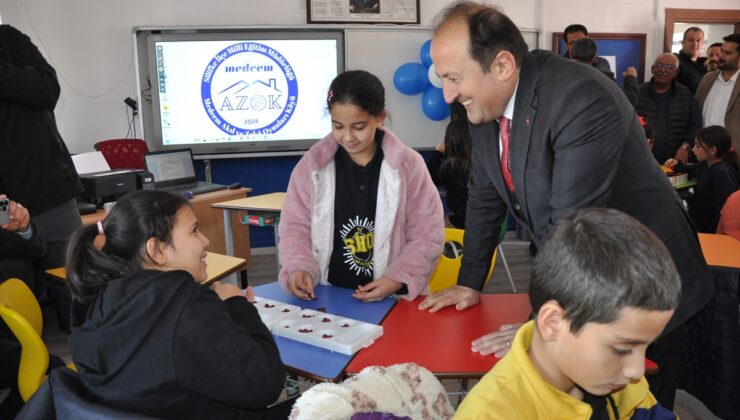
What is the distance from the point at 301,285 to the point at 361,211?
0.36 m

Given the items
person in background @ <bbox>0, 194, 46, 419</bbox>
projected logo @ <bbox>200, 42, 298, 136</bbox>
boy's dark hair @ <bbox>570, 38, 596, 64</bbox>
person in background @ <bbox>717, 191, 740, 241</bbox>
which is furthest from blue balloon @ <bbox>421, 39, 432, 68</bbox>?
person in background @ <bbox>0, 194, 46, 419</bbox>

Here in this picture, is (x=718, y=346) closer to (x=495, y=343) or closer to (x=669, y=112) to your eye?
(x=495, y=343)

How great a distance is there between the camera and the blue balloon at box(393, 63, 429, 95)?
5652 millimetres

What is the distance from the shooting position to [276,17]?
570 cm

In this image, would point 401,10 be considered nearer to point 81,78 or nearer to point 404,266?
point 81,78

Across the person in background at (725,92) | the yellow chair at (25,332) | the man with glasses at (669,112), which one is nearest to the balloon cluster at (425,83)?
the man with glasses at (669,112)

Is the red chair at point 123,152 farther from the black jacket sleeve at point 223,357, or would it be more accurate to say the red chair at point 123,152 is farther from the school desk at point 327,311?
the black jacket sleeve at point 223,357

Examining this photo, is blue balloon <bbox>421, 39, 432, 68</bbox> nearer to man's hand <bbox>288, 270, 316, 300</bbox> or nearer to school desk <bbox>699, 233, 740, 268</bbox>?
school desk <bbox>699, 233, 740, 268</bbox>

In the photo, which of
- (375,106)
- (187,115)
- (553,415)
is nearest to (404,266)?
(375,106)

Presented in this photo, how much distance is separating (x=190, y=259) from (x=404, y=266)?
2.44 ft

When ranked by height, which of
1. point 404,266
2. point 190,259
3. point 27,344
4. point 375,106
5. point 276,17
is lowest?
point 27,344

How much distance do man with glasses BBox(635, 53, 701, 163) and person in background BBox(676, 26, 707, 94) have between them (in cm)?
80

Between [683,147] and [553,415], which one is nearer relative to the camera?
[553,415]

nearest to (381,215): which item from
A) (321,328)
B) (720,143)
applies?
(321,328)
